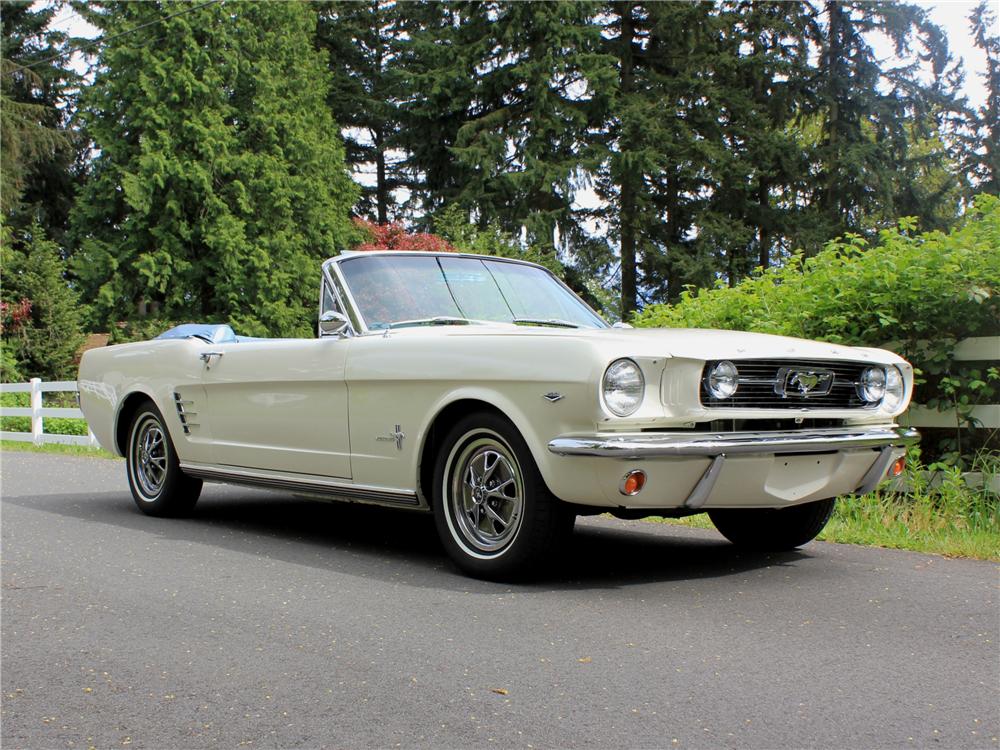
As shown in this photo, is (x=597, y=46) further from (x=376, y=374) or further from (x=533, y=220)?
(x=376, y=374)

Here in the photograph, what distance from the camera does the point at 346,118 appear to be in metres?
45.8

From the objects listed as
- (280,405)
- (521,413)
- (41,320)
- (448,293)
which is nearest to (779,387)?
(521,413)

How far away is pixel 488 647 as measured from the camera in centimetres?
411

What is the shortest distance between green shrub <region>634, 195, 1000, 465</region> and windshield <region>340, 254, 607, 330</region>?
1.74 meters

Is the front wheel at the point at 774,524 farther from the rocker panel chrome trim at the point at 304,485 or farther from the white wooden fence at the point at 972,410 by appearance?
the rocker panel chrome trim at the point at 304,485

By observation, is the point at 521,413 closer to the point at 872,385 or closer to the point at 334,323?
the point at 334,323

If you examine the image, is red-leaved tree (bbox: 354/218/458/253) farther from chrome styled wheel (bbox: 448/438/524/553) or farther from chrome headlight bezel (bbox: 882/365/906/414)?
chrome styled wheel (bbox: 448/438/524/553)

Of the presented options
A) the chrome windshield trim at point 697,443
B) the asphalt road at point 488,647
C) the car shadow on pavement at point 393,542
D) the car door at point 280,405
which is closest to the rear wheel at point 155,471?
the car shadow on pavement at point 393,542

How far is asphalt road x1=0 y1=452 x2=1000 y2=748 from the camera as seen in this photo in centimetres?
326

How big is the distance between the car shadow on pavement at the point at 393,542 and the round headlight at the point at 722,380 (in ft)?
3.36

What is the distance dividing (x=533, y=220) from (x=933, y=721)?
31963mm

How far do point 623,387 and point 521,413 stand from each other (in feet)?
1.65

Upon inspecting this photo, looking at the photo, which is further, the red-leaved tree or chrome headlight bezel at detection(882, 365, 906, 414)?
the red-leaved tree

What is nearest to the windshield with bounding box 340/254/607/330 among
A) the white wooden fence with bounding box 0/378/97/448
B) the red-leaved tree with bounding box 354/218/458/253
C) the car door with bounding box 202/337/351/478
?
the car door with bounding box 202/337/351/478
